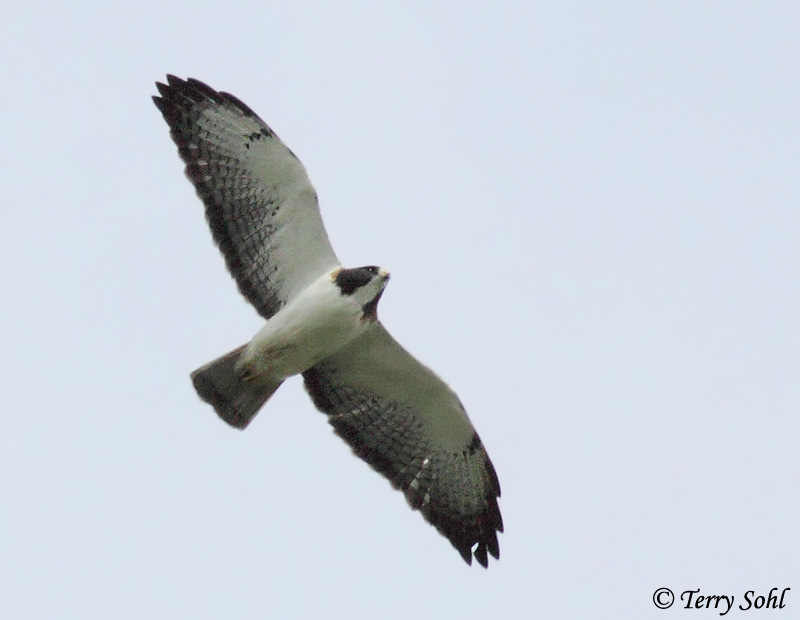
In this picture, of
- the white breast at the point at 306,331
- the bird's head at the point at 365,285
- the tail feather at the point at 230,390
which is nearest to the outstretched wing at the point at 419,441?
the white breast at the point at 306,331

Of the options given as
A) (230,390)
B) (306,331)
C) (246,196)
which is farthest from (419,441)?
(246,196)

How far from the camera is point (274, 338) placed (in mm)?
10148

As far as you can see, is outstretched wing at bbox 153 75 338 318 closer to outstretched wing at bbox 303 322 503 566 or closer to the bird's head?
the bird's head

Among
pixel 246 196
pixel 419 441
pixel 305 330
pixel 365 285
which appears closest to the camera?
pixel 365 285

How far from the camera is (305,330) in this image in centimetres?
1009

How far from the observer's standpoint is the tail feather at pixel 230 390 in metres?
10.4

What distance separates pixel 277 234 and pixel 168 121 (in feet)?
4.21

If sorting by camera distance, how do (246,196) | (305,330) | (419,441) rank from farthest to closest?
(419,441), (246,196), (305,330)

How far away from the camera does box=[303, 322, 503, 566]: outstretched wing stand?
10.8m

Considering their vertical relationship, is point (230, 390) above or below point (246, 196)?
below

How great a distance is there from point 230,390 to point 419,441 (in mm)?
1709

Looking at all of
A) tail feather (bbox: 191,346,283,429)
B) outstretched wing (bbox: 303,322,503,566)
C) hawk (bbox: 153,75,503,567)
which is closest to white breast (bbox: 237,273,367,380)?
hawk (bbox: 153,75,503,567)


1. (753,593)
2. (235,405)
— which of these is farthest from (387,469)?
(753,593)

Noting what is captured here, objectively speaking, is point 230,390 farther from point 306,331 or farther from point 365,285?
point 365,285
